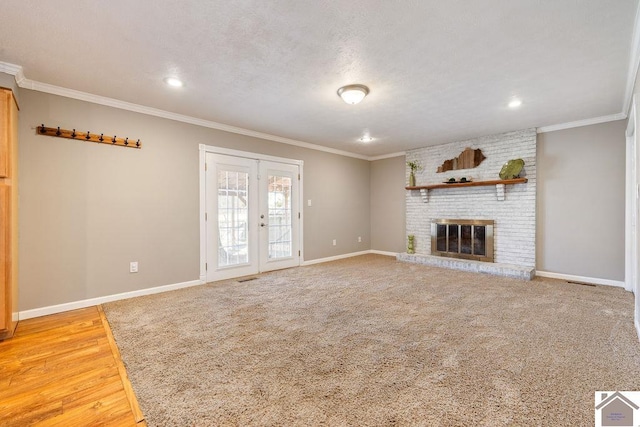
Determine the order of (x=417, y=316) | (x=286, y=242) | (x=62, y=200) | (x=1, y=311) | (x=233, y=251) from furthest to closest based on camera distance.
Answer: (x=286, y=242) → (x=233, y=251) → (x=62, y=200) → (x=417, y=316) → (x=1, y=311)

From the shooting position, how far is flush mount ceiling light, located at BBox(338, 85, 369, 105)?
3.28 metres

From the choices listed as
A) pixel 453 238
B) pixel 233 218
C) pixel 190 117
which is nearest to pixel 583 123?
pixel 453 238

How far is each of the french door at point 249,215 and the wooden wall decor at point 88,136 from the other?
107 centimetres

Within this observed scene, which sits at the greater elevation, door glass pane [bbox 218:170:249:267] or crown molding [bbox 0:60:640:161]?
crown molding [bbox 0:60:640:161]

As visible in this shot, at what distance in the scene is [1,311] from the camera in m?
2.60

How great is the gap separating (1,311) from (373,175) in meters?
6.70

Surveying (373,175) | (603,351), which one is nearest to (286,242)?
(373,175)

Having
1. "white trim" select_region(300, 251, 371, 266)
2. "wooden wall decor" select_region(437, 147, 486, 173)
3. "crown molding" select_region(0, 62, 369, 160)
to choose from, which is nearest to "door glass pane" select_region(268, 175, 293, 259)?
"white trim" select_region(300, 251, 371, 266)

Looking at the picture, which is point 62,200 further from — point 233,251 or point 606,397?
point 606,397

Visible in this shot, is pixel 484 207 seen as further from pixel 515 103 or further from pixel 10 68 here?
pixel 10 68

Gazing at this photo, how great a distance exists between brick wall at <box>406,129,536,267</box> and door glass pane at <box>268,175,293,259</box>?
2833 millimetres

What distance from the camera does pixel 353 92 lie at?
3.28 metres

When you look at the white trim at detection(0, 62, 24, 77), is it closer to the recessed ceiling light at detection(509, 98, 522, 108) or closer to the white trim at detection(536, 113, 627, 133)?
the recessed ceiling light at detection(509, 98, 522, 108)

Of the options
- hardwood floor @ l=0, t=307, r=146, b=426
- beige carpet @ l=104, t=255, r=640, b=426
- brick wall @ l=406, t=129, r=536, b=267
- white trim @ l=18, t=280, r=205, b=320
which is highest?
brick wall @ l=406, t=129, r=536, b=267
